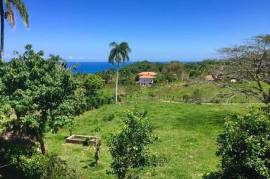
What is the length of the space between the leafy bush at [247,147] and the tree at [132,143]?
4.02 metres

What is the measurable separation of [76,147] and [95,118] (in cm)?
1456

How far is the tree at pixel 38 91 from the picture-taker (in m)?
23.2

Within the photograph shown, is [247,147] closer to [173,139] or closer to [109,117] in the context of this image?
[173,139]

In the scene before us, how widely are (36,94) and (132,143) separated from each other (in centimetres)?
743

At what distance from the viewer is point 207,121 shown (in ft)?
143

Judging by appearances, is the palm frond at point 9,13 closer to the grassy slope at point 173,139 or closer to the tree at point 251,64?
the grassy slope at point 173,139

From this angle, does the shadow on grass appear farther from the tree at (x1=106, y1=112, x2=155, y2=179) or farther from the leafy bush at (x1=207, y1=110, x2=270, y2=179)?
the leafy bush at (x1=207, y1=110, x2=270, y2=179)

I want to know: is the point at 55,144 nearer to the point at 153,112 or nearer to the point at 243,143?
the point at 153,112

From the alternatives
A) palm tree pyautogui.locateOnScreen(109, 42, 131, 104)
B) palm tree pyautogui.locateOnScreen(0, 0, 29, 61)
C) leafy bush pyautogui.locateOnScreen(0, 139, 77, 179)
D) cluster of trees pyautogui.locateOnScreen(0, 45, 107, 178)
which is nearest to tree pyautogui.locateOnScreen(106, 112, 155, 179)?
leafy bush pyautogui.locateOnScreen(0, 139, 77, 179)

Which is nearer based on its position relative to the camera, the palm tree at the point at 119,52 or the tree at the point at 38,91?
the tree at the point at 38,91

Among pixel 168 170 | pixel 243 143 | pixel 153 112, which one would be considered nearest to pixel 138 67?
pixel 153 112

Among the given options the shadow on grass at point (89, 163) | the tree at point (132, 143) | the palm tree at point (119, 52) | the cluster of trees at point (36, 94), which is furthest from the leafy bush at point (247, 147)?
the palm tree at point (119, 52)

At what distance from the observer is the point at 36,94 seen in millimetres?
23219

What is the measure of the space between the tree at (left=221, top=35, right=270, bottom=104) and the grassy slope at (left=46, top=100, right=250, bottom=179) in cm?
529
